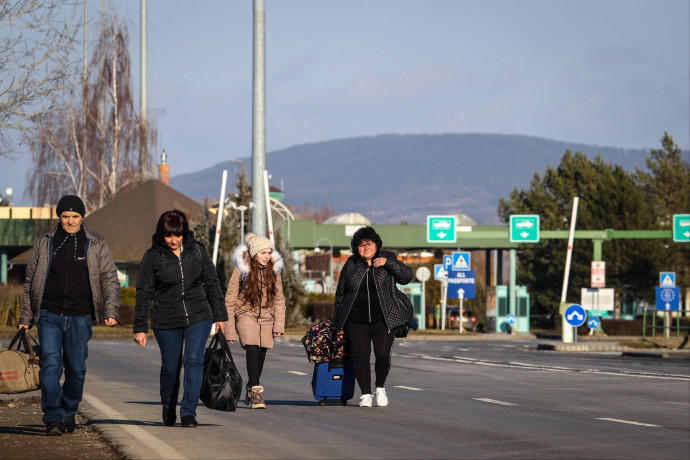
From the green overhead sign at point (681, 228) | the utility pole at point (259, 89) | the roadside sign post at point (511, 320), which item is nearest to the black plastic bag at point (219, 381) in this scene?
the utility pole at point (259, 89)

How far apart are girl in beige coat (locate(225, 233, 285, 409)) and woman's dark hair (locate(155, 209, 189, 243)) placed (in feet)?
7.44

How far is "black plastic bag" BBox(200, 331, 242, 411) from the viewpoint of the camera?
1118 centimetres

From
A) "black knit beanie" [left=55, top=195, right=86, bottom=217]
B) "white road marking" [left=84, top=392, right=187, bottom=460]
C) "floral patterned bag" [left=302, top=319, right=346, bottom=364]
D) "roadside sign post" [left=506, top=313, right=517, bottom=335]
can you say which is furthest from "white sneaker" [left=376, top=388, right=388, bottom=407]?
"roadside sign post" [left=506, top=313, right=517, bottom=335]

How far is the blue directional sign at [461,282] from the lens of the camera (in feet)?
180

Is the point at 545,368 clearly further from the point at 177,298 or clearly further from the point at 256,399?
the point at 177,298

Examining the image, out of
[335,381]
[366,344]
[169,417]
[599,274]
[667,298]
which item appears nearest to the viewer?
[169,417]

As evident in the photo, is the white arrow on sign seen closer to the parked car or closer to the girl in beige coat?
the girl in beige coat

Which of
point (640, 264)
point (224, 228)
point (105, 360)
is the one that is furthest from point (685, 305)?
point (105, 360)

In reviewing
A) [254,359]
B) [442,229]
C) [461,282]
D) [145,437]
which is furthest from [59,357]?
[461,282]

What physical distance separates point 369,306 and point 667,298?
1243 inches

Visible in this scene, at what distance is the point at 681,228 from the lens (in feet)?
170

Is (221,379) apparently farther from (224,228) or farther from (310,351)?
(224,228)

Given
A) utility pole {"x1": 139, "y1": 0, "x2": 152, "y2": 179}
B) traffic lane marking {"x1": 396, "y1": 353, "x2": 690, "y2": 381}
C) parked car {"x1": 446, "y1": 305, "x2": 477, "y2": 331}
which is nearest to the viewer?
traffic lane marking {"x1": 396, "y1": 353, "x2": 690, "y2": 381}

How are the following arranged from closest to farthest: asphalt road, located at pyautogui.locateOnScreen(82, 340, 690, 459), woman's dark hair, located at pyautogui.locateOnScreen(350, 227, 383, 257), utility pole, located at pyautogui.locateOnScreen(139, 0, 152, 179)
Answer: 1. asphalt road, located at pyautogui.locateOnScreen(82, 340, 690, 459)
2. woman's dark hair, located at pyautogui.locateOnScreen(350, 227, 383, 257)
3. utility pole, located at pyautogui.locateOnScreen(139, 0, 152, 179)
